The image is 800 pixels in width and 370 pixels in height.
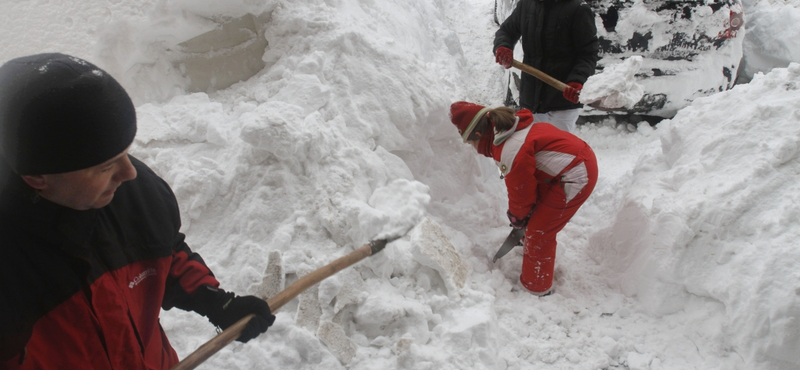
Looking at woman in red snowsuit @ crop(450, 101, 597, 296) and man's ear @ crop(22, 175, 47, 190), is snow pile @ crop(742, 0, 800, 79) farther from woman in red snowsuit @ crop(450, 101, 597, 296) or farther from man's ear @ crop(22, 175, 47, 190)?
man's ear @ crop(22, 175, 47, 190)

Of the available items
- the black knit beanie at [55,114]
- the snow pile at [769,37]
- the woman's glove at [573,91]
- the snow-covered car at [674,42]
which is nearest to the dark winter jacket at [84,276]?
the black knit beanie at [55,114]

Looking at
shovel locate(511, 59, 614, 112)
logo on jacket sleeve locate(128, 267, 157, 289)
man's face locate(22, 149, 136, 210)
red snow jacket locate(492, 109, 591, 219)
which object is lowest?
red snow jacket locate(492, 109, 591, 219)

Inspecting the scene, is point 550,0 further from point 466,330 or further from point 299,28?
point 466,330

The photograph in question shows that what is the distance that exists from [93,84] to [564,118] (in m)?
3.21

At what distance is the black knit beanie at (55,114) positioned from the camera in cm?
84

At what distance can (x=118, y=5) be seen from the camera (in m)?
2.66

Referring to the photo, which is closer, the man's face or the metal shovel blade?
the man's face

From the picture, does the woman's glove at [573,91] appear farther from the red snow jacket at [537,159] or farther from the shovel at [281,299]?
the shovel at [281,299]

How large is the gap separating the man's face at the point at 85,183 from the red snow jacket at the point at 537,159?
1977 millimetres

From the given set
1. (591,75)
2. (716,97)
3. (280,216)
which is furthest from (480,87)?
(280,216)

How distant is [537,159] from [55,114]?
227cm

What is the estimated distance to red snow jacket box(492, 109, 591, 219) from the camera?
2.48 metres

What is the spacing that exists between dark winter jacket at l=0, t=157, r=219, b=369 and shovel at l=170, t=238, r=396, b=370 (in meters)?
0.13

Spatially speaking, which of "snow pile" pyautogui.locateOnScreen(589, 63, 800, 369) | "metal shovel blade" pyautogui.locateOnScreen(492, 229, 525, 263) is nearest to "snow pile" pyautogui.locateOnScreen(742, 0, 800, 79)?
"snow pile" pyautogui.locateOnScreen(589, 63, 800, 369)
